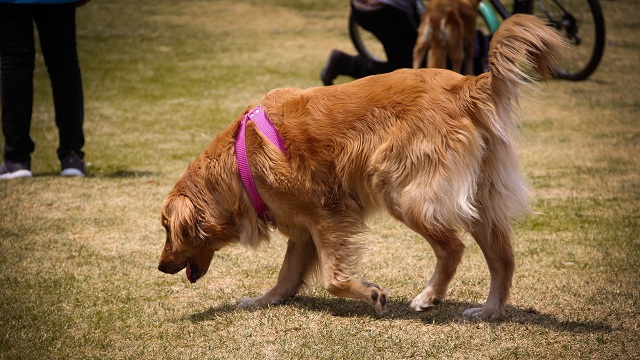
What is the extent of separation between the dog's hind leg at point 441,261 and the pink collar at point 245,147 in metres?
0.74

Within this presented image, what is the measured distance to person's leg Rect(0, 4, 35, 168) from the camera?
5.60 m

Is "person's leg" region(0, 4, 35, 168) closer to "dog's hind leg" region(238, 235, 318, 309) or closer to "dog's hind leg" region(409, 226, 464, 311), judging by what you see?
"dog's hind leg" region(238, 235, 318, 309)

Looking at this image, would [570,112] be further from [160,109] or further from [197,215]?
[197,215]

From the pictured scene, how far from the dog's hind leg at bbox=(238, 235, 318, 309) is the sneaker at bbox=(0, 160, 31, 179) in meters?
3.27

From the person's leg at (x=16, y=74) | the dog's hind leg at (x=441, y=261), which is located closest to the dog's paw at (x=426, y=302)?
the dog's hind leg at (x=441, y=261)

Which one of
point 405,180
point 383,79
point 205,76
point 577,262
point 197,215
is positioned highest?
point 383,79

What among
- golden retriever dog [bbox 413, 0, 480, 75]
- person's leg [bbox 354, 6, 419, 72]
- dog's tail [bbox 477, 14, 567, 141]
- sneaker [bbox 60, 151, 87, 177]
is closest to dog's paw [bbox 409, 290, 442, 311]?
dog's tail [bbox 477, 14, 567, 141]

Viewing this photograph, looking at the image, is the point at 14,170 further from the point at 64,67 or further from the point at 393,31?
the point at 393,31

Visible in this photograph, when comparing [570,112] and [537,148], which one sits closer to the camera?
[537,148]

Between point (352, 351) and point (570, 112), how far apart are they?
614cm

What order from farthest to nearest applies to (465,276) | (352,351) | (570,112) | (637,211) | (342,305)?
(570,112)
(637,211)
(465,276)
(342,305)
(352,351)

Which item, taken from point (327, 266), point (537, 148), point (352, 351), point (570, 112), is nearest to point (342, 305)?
point (327, 266)

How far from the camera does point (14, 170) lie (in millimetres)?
6074

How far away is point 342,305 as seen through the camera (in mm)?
3523
